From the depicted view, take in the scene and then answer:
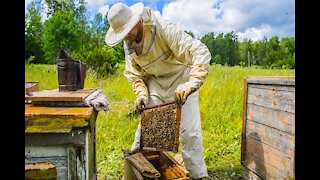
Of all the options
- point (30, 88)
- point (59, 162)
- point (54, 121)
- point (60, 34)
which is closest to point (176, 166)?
point (59, 162)

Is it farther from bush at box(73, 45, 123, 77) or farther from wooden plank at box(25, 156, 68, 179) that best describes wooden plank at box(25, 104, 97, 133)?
bush at box(73, 45, 123, 77)

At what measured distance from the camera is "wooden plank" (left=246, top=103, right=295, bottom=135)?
7.34 feet

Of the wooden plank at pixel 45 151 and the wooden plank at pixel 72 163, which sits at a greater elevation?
the wooden plank at pixel 45 151

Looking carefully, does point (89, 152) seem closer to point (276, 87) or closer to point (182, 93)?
point (182, 93)

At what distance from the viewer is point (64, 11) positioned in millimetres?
15914

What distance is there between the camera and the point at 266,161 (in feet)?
8.48

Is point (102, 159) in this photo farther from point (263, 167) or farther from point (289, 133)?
point (289, 133)

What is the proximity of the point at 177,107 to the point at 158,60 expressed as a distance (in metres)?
0.69

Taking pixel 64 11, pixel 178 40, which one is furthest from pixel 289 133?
pixel 64 11

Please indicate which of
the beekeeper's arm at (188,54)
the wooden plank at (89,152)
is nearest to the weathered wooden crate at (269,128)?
the beekeeper's arm at (188,54)

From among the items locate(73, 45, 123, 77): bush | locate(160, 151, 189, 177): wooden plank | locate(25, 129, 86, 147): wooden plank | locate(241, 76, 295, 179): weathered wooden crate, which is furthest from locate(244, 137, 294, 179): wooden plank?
locate(73, 45, 123, 77): bush

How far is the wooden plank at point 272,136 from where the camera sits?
225cm

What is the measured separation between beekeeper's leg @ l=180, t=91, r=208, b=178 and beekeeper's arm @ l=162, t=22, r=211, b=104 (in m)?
0.46

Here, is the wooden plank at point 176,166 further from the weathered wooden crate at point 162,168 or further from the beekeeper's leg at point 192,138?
the beekeeper's leg at point 192,138
